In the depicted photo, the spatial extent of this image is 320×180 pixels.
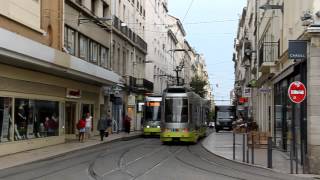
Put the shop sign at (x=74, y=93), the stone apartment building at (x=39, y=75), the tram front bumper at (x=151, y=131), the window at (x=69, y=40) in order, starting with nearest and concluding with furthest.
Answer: the stone apartment building at (x=39, y=75), the shop sign at (x=74, y=93), the window at (x=69, y=40), the tram front bumper at (x=151, y=131)

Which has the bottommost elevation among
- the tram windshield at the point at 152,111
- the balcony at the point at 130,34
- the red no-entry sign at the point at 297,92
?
the tram windshield at the point at 152,111

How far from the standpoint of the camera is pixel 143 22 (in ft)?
225

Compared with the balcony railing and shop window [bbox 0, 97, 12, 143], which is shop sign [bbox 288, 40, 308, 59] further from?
shop window [bbox 0, 97, 12, 143]

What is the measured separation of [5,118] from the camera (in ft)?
82.4

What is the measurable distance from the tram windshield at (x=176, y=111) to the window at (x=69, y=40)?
24.3 ft

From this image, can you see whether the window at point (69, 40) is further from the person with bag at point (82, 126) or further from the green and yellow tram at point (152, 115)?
the green and yellow tram at point (152, 115)

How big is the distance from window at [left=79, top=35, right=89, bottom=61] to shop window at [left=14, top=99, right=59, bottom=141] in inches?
299

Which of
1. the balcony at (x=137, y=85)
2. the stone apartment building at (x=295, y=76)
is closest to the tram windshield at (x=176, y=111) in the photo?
the stone apartment building at (x=295, y=76)

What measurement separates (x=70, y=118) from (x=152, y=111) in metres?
10.6

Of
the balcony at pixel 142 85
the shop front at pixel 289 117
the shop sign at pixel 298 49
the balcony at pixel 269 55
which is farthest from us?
the balcony at pixel 142 85

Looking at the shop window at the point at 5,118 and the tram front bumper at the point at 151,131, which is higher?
the shop window at the point at 5,118

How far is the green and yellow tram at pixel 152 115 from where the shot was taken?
46.6 meters

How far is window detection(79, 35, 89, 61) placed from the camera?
39.6m

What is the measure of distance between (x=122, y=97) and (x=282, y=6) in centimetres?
2842
